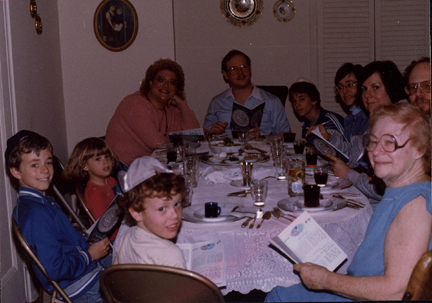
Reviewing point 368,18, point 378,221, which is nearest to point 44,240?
point 378,221

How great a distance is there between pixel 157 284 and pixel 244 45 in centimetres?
412

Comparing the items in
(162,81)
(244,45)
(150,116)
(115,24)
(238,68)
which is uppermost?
(115,24)

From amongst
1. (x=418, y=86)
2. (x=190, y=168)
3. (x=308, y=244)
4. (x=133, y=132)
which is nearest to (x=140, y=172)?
(x=308, y=244)

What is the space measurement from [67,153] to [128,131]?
1313 millimetres

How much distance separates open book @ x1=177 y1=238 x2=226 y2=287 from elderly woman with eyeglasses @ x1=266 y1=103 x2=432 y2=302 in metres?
0.29

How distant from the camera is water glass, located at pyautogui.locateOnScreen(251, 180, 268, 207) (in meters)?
1.78

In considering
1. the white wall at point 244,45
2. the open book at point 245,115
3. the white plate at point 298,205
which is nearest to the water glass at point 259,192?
the white plate at point 298,205

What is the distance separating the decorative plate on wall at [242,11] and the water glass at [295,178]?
127 inches

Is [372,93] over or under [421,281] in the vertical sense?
over

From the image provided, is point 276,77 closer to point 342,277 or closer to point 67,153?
point 67,153

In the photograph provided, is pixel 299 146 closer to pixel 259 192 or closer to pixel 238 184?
pixel 238 184

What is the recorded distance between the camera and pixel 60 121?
4055mm

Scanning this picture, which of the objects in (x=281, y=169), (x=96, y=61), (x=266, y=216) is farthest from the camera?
(x=96, y=61)

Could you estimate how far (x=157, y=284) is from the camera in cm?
115
